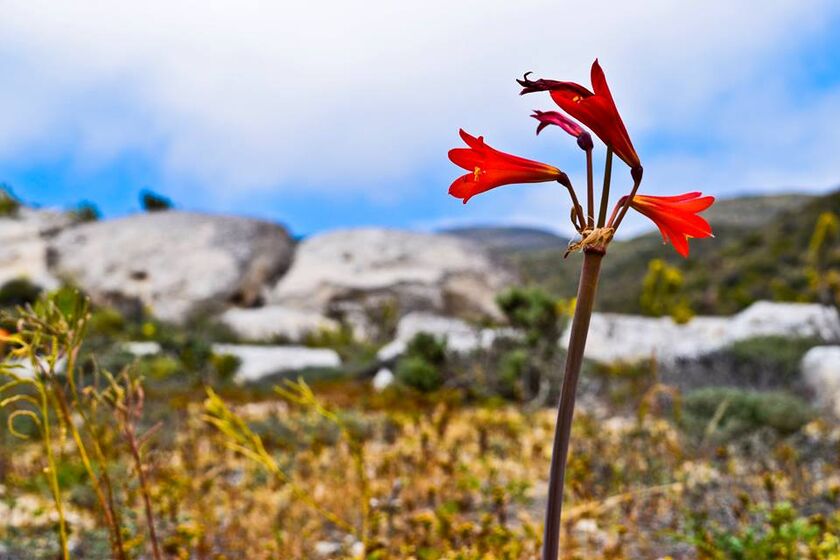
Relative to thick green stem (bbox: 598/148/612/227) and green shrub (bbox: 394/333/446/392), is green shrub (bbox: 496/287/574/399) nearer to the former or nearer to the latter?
green shrub (bbox: 394/333/446/392)

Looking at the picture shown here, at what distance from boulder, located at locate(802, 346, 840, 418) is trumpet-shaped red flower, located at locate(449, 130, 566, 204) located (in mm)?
7761

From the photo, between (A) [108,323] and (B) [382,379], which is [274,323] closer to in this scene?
(A) [108,323]

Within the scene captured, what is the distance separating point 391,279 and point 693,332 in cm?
923

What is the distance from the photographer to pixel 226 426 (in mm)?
1653

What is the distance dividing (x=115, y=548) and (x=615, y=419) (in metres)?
7.05

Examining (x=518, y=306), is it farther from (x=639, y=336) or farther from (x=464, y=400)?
(x=639, y=336)

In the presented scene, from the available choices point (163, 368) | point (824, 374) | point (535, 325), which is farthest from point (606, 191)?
point (163, 368)

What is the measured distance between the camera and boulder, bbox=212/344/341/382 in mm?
12891

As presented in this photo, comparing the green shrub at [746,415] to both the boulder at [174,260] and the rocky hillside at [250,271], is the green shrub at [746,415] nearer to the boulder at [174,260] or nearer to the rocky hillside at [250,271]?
the rocky hillside at [250,271]

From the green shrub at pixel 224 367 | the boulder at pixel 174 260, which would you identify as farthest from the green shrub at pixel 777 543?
the boulder at pixel 174 260

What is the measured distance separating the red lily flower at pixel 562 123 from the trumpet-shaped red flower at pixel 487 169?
0.15ft

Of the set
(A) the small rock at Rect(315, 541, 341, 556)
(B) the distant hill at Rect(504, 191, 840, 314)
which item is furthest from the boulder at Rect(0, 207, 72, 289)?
(A) the small rock at Rect(315, 541, 341, 556)

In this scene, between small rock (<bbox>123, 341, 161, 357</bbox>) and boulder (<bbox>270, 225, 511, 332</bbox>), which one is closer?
small rock (<bbox>123, 341, 161, 357</bbox>)

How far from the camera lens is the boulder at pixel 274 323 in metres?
19.1
